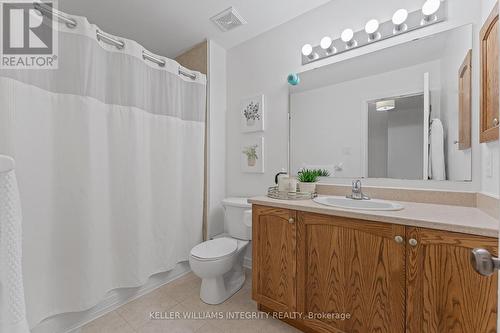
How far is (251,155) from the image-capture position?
2182mm

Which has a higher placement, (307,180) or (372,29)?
(372,29)

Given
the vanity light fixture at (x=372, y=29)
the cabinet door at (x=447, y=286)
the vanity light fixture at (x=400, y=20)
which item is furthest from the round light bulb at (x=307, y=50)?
the cabinet door at (x=447, y=286)

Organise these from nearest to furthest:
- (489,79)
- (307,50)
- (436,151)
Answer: (489,79) < (436,151) < (307,50)

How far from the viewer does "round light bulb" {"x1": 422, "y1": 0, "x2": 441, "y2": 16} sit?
1314 millimetres

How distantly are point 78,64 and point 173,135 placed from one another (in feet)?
2.58

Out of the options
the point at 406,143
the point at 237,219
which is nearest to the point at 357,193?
the point at 406,143

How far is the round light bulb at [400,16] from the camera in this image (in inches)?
55.4

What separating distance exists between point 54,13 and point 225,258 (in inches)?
A: 73.6

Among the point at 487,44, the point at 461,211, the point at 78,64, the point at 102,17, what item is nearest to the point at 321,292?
the point at 461,211

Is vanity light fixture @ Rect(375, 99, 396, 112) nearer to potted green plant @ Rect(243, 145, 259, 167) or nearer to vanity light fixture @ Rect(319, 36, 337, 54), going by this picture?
vanity light fixture @ Rect(319, 36, 337, 54)

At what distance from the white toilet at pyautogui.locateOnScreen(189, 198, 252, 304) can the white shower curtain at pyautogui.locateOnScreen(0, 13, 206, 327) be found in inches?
17.3

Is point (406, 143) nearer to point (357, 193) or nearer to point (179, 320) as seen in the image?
point (357, 193)

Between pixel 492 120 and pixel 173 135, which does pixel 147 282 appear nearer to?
pixel 173 135

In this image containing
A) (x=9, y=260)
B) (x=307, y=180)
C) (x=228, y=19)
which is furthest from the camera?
(x=228, y=19)
